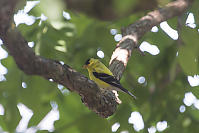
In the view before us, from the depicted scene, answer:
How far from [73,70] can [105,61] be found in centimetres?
139

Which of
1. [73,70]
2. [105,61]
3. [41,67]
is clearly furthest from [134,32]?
[41,67]

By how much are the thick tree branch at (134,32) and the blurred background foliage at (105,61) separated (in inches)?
6.6

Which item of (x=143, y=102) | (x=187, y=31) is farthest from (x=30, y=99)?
(x=143, y=102)

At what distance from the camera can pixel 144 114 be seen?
3330 millimetres

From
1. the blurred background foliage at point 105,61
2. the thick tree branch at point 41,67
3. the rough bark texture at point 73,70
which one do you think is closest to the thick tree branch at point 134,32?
the rough bark texture at point 73,70

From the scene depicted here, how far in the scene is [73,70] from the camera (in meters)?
2.35

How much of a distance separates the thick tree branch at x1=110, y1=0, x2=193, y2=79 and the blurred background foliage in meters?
0.17

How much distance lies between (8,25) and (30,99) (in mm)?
425

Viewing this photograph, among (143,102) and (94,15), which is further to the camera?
(143,102)

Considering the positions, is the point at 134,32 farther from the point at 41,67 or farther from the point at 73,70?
the point at 41,67

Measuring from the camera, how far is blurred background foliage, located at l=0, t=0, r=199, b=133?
42.3 inches

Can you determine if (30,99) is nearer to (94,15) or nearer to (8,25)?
(8,25)

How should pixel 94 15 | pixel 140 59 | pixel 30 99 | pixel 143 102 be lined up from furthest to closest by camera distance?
pixel 140 59, pixel 143 102, pixel 30 99, pixel 94 15

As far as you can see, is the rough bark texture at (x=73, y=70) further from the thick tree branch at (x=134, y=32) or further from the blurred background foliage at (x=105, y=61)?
the blurred background foliage at (x=105, y=61)
